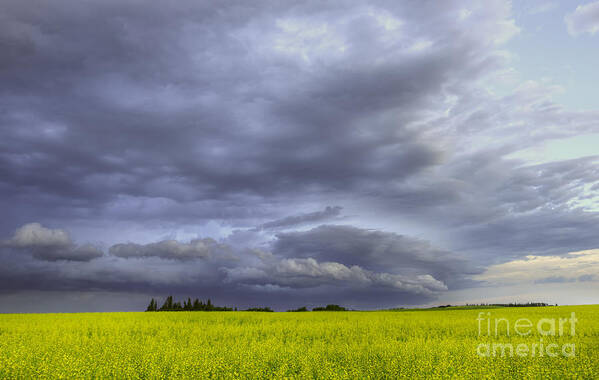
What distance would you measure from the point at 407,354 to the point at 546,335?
11440 millimetres

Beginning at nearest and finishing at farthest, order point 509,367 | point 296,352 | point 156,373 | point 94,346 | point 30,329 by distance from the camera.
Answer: point 156,373
point 509,367
point 296,352
point 94,346
point 30,329

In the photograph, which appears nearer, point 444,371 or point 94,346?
point 444,371

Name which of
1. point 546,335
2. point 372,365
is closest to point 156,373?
point 372,365

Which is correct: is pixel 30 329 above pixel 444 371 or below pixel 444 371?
below

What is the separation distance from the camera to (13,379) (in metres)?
10.4

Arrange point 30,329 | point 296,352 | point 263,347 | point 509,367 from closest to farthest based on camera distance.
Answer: point 509,367, point 296,352, point 263,347, point 30,329

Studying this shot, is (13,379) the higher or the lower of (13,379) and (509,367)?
the lower

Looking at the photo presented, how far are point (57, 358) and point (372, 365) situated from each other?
10529 millimetres

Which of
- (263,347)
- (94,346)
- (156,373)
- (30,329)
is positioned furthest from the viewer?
(30,329)

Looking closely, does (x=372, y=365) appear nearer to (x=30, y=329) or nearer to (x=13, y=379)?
(x=13, y=379)

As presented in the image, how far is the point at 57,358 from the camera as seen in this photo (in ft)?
41.3

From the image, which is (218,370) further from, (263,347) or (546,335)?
(546,335)

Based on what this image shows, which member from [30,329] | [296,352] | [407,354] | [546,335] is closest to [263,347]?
[296,352]

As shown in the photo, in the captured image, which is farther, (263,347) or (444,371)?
(263,347)
